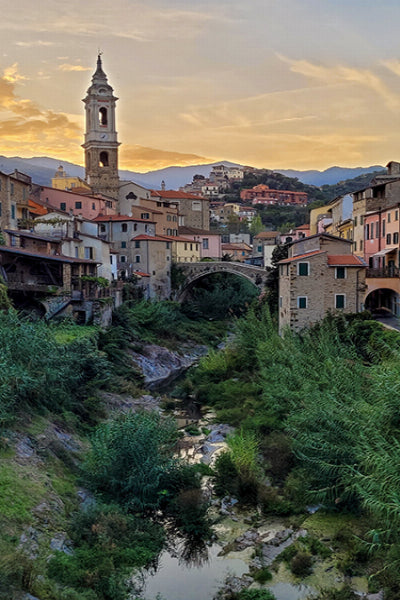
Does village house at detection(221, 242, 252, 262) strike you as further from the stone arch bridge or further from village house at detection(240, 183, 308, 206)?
village house at detection(240, 183, 308, 206)

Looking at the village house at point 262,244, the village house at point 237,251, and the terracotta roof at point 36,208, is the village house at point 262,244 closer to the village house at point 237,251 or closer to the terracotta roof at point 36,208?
the village house at point 237,251

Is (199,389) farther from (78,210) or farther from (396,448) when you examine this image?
(78,210)

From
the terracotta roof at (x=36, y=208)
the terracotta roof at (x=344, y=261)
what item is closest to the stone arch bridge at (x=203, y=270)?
the terracotta roof at (x=36, y=208)

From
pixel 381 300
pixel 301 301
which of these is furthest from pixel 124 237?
pixel 301 301

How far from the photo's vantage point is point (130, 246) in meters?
56.9

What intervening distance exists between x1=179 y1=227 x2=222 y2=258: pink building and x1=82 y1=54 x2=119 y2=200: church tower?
1064cm

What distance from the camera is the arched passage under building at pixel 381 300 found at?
3609 cm

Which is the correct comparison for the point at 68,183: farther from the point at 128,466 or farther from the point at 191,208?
the point at 128,466

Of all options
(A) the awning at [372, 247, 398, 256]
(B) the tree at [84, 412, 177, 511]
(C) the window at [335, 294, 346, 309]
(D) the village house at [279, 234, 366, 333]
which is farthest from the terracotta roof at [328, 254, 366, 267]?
(B) the tree at [84, 412, 177, 511]

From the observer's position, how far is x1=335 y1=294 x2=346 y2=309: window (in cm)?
3179

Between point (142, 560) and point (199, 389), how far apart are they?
60.3ft

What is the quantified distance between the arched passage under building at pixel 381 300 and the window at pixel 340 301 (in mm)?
5088

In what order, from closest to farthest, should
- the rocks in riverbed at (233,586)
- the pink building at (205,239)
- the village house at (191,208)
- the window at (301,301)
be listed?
the rocks in riverbed at (233,586) < the window at (301,301) < the pink building at (205,239) < the village house at (191,208)

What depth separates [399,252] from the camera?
35000mm
